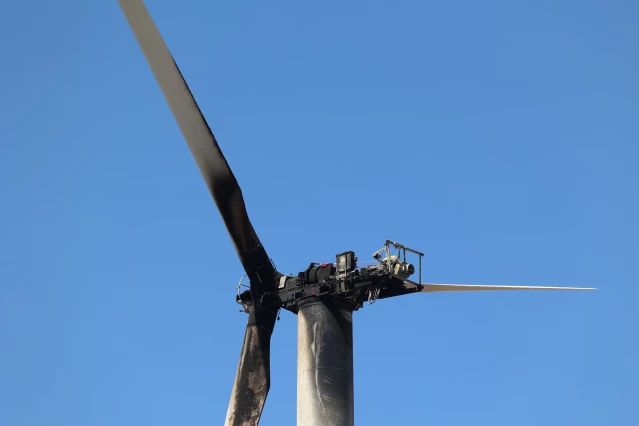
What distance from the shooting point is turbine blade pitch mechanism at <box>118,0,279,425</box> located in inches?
1430

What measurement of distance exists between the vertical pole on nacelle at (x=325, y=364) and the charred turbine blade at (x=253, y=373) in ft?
6.26

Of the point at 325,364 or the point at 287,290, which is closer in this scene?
the point at 325,364

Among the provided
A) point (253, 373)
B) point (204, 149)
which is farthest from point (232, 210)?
point (253, 373)

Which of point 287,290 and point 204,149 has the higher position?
point 204,149

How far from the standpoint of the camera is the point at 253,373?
1519 inches

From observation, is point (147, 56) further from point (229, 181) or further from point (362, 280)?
point (362, 280)

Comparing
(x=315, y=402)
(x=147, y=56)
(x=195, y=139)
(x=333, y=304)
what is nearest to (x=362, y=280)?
(x=333, y=304)

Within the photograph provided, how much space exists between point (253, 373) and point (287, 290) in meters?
3.32

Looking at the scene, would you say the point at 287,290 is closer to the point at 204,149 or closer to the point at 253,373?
the point at 253,373

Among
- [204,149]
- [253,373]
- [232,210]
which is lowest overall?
[253,373]

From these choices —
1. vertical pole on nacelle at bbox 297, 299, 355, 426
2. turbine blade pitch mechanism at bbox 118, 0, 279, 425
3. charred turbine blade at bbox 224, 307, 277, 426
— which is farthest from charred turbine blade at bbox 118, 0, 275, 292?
vertical pole on nacelle at bbox 297, 299, 355, 426

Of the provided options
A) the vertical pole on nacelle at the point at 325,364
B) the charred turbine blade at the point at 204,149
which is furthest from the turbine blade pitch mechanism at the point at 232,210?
the vertical pole on nacelle at the point at 325,364

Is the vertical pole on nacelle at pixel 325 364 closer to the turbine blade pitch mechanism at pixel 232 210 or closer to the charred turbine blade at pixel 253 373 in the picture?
the charred turbine blade at pixel 253 373

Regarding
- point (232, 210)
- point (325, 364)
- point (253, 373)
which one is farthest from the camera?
point (232, 210)
